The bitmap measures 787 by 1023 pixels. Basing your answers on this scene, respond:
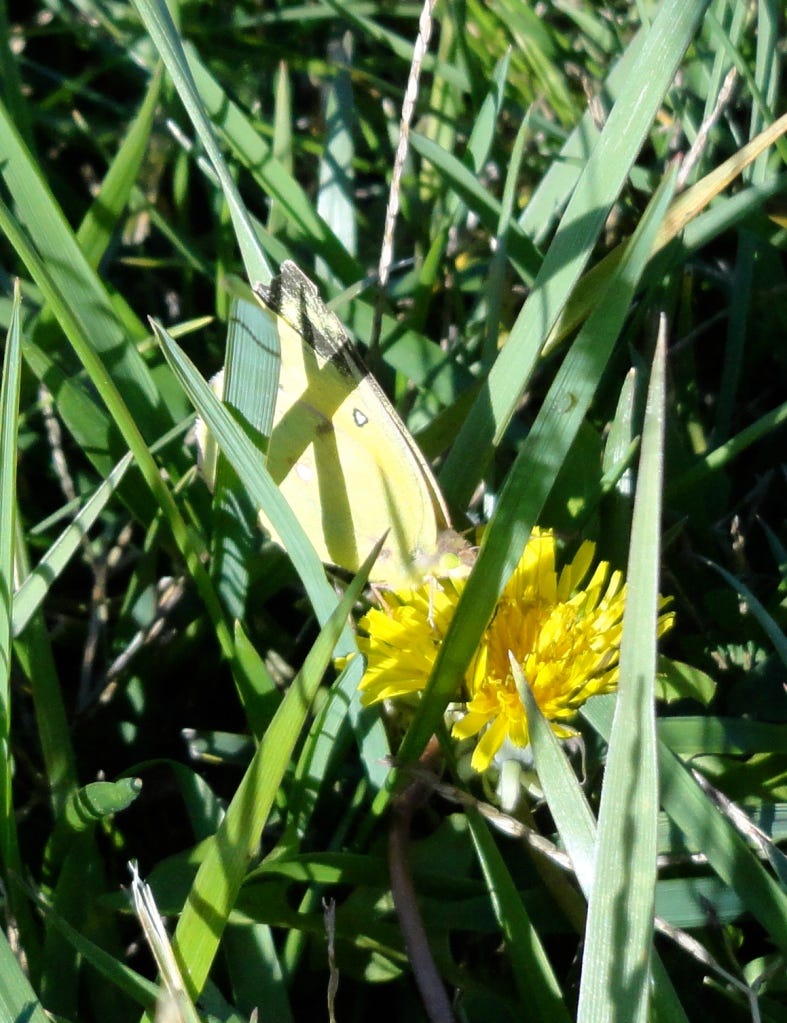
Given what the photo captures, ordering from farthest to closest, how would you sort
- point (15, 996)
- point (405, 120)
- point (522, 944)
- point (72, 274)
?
point (72, 274), point (405, 120), point (522, 944), point (15, 996)

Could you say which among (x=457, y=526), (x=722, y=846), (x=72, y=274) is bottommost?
(x=722, y=846)

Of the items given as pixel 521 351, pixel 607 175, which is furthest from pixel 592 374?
pixel 607 175

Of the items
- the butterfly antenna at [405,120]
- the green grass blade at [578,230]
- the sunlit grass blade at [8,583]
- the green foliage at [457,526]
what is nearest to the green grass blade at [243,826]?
the green foliage at [457,526]

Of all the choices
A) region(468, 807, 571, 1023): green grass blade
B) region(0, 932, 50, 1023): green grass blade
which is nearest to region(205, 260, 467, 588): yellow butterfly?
region(468, 807, 571, 1023): green grass blade

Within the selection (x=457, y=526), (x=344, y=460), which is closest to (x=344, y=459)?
(x=344, y=460)

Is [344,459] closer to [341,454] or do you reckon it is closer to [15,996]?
[341,454]

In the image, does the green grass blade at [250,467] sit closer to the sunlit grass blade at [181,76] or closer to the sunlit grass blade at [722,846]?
the sunlit grass blade at [181,76]

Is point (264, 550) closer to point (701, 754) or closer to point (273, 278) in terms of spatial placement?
point (273, 278)

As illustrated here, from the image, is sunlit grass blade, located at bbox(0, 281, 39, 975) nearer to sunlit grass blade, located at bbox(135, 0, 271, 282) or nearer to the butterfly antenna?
sunlit grass blade, located at bbox(135, 0, 271, 282)
